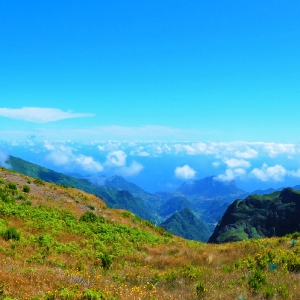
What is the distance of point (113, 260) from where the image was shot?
1798 centimetres

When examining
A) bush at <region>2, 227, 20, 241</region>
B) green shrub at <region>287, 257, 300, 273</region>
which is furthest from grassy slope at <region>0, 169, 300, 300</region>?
bush at <region>2, 227, 20, 241</region>

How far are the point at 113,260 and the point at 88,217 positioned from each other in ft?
32.8

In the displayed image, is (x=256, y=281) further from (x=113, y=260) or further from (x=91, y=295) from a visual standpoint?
(x=113, y=260)

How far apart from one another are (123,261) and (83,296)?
921cm

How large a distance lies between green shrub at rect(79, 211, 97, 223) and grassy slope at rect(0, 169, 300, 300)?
54cm

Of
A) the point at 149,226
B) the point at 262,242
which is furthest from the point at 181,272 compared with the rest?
the point at 149,226

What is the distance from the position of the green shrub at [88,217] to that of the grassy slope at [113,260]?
0.54m

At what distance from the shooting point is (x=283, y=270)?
12.8 m

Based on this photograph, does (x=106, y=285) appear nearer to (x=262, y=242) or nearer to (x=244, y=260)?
(x=244, y=260)

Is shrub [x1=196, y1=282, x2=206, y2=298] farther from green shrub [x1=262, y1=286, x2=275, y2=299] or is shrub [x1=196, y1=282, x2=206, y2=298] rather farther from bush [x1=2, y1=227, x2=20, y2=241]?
bush [x1=2, y1=227, x2=20, y2=241]

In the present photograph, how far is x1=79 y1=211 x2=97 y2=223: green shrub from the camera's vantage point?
2664 centimetres

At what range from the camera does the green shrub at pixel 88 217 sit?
87.4ft

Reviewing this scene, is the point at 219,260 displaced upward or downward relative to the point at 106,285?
downward

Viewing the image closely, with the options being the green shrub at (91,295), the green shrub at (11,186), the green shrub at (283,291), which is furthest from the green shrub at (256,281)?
the green shrub at (11,186)
